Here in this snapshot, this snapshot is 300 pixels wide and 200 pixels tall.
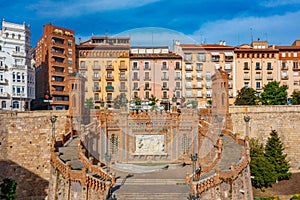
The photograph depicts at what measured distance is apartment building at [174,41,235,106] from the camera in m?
27.5

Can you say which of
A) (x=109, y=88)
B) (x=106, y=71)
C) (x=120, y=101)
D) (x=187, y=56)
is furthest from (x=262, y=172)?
(x=106, y=71)

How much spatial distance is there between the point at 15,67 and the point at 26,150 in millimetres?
14884

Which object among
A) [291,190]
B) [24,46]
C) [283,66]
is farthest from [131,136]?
[283,66]

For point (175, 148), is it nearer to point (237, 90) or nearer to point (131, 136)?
point (131, 136)

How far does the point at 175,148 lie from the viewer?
115 ft

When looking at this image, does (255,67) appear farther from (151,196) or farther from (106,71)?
(151,196)

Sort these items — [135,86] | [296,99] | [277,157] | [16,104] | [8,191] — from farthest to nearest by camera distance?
[296,99], [16,104], [135,86], [277,157], [8,191]

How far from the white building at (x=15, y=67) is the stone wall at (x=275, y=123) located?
26.5 meters

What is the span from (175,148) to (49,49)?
29897 millimetres

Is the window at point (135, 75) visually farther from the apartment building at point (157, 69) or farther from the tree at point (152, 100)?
the apartment building at point (157, 69)

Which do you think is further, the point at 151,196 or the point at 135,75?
the point at 135,75

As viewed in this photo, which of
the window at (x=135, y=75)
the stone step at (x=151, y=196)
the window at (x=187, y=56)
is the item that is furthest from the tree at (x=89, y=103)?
the stone step at (x=151, y=196)

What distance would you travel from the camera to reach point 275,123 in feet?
123

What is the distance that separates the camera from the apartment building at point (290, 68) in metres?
58.1
